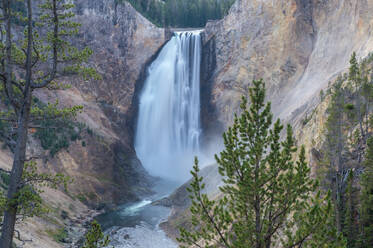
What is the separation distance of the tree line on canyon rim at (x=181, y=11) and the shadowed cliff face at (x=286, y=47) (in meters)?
24.0

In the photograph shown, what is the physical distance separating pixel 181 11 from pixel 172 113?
34.9m

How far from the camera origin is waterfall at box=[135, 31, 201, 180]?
54.6m

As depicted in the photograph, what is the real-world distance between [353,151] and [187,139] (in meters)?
37.3

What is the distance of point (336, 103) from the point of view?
2003 centimetres

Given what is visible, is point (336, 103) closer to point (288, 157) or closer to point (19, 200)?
point (288, 157)

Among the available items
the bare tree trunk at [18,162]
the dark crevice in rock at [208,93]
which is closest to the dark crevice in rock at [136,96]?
the dark crevice in rock at [208,93]

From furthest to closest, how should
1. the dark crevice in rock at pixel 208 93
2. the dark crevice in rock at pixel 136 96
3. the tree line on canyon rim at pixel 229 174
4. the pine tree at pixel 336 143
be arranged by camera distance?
the dark crevice in rock at pixel 136 96
the dark crevice in rock at pixel 208 93
the pine tree at pixel 336 143
the tree line on canyon rim at pixel 229 174

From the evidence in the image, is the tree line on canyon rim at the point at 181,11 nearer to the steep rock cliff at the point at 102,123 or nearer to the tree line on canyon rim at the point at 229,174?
the steep rock cliff at the point at 102,123

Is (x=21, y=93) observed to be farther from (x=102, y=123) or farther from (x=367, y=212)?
(x=102, y=123)

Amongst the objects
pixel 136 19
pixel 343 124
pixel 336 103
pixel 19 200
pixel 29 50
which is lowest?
pixel 19 200

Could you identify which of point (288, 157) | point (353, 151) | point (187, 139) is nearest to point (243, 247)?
point (288, 157)

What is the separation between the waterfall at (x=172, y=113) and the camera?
54.6 m

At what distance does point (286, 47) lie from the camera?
43531 millimetres

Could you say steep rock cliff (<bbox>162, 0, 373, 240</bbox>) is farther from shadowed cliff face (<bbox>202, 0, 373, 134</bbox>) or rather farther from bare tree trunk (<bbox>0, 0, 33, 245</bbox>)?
bare tree trunk (<bbox>0, 0, 33, 245</bbox>)
